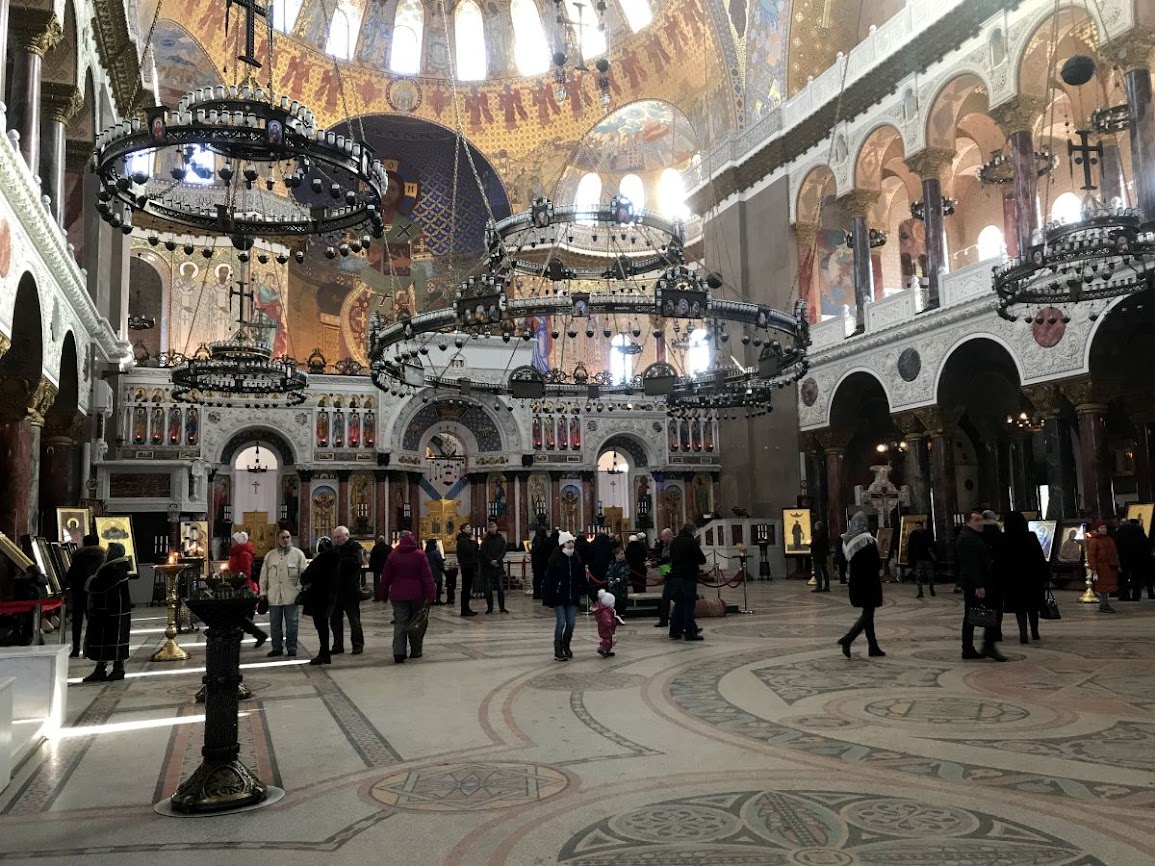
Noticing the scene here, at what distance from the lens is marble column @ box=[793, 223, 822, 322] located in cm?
2403

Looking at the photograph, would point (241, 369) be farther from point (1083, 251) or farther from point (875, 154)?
point (875, 154)

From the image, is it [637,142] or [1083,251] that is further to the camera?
[637,142]

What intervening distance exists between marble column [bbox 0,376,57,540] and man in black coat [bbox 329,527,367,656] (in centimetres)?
476

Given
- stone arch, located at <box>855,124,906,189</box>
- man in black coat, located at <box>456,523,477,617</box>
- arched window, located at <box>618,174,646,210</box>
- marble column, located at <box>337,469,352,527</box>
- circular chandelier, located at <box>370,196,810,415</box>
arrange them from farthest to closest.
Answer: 1. arched window, located at <box>618,174,646,210</box>
2. marble column, located at <box>337,469,352,527</box>
3. stone arch, located at <box>855,124,906,189</box>
4. man in black coat, located at <box>456,523,477,617</box>
5. circular chandelier, located at <box>370,196,810,415</box>

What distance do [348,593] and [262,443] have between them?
17374mm

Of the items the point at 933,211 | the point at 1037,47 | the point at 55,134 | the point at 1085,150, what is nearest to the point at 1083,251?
the point at 1085,150

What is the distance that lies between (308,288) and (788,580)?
59.6 ft

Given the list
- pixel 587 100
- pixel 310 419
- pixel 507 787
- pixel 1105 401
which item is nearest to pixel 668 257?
pixel 1105 401

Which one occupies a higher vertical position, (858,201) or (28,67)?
(858,201)

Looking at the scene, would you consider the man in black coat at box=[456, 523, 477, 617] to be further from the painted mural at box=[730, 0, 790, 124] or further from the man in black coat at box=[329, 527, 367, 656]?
the painted mural at box=[730, 0, 790, 124]

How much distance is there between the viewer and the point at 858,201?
2186 cm

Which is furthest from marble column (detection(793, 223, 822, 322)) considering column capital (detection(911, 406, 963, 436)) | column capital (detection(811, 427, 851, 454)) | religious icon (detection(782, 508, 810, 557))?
religious icon (detection(782, 508, 810, 557))

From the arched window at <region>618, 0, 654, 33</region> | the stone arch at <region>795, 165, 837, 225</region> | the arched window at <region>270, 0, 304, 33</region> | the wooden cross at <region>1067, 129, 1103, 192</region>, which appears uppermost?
the arched window at <region>618, 0, 654, 33</region>

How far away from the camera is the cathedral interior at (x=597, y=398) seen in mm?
4664
